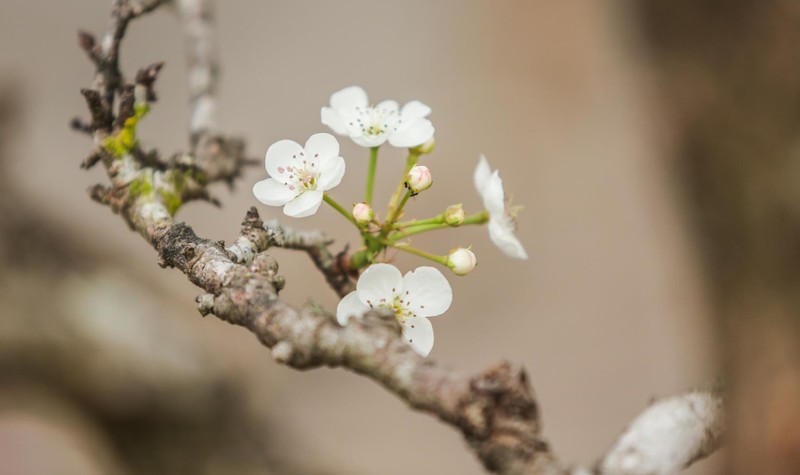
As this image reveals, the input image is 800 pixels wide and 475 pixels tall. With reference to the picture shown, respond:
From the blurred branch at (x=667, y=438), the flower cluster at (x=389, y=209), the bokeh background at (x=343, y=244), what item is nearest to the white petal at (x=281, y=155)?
the flower cluster at (x=389, y=209)

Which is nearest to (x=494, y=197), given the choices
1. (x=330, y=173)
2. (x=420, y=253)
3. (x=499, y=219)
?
(x=499, y=219)

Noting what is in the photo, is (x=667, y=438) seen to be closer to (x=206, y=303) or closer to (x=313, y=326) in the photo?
(x=313, y=326)

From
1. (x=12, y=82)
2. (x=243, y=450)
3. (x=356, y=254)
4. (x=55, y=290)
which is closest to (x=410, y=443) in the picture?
(x=243, y=450)

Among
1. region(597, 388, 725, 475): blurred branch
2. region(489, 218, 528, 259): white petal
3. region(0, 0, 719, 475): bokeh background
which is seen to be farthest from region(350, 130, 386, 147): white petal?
region(0, 0, 719, 475): bokeh background

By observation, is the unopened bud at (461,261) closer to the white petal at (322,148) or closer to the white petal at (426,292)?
the white petal at (426,292)

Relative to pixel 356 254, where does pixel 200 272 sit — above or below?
below

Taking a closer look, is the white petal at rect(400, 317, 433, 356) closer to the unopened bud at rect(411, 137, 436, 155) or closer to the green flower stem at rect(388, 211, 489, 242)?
the green flower stem at rect(388, 211, 489, 242)

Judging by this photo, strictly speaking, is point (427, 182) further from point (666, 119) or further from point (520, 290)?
point (520, 290)
